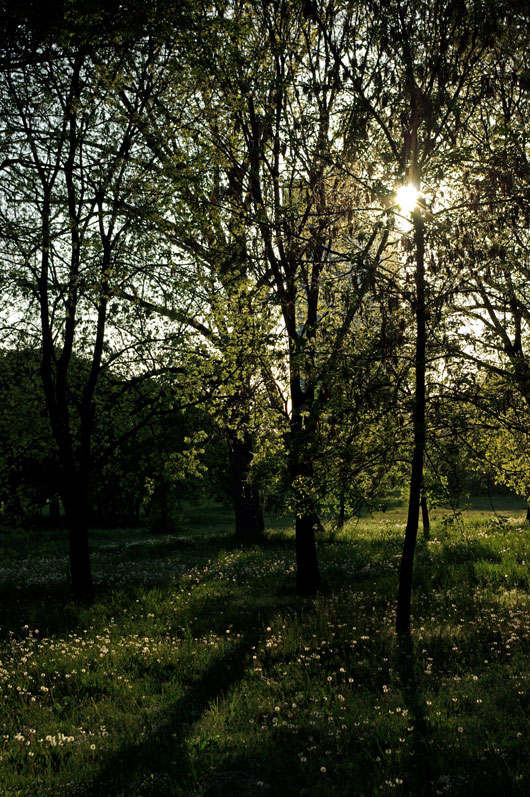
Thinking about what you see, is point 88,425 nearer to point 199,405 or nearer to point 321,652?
point 199,405

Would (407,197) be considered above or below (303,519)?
above

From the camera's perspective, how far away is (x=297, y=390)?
12.8m

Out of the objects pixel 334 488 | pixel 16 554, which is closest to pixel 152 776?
pixel 334 488

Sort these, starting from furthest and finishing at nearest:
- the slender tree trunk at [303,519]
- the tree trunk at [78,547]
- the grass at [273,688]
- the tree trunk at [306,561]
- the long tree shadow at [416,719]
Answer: the tree trunk at [78,547]
the tree trunk at [306,561]
the slender tree trunk at [303,519]
the grass at [273,688]
the long tree shadow at [416,719]

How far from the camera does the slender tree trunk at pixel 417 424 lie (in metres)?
8.73

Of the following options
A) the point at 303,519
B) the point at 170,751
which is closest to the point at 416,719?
the point at 170,751

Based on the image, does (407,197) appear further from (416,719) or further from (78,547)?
(78,547)

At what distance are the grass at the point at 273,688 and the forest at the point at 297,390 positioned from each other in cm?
4

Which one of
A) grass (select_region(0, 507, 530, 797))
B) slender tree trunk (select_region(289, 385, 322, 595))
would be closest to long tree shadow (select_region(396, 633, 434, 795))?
grass (select_region(0, 507, 530, 797))

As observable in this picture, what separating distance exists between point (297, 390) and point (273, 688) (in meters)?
6.67

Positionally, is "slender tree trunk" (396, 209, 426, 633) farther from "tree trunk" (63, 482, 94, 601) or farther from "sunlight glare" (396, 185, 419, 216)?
"tree trunk" (63, 482, 94, 601)

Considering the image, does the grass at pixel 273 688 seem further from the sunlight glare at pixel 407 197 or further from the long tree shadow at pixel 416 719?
the sunlight glare at pixel 407 197

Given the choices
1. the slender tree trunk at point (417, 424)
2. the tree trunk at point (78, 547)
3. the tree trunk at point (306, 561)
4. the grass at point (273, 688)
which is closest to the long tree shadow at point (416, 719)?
the grass at point (273, 688)

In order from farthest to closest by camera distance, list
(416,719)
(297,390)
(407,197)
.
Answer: (297,390) → (407,197) → (416,719)
